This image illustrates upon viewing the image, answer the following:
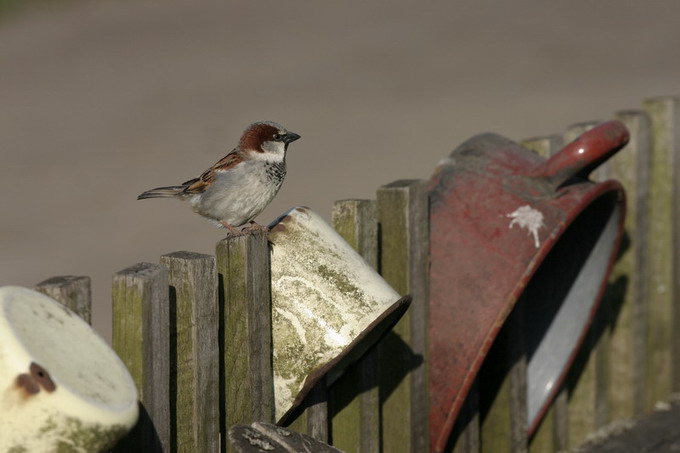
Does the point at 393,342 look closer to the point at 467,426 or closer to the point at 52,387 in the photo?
the point at 467,426

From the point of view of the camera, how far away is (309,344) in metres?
2.99

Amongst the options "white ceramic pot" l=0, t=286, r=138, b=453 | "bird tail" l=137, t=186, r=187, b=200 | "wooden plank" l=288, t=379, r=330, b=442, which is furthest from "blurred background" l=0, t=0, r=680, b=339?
"white ceramic pot" l=0, t=286, r=138, b=453

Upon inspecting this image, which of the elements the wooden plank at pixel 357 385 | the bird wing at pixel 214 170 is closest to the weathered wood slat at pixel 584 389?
the wooden plank at pixel 357 385

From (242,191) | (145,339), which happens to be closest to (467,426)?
(242,191)

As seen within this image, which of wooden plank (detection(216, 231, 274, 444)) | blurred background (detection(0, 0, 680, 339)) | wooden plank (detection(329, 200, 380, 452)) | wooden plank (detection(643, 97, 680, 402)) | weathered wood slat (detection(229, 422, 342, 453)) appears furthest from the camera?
blurred background (detection(0, 0, 680, 339))

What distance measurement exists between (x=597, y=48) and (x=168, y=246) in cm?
1334

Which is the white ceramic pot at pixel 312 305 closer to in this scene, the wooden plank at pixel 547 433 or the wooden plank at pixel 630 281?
the wooden plank at pixel 547 433

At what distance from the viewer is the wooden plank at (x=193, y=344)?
269 cm

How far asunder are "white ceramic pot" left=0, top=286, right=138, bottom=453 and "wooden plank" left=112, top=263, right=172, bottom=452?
0.86 feet

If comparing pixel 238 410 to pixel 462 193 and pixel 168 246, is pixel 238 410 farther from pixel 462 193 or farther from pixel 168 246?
pixel 168 246

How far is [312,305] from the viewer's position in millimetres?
2988

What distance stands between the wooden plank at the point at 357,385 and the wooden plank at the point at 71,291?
3.61 ft

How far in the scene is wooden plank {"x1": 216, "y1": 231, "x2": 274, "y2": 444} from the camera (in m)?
2.87

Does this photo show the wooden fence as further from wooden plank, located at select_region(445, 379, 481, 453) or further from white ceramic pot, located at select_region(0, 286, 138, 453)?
white ceramic pot, located at select_region(0, 286, 138, 453)
